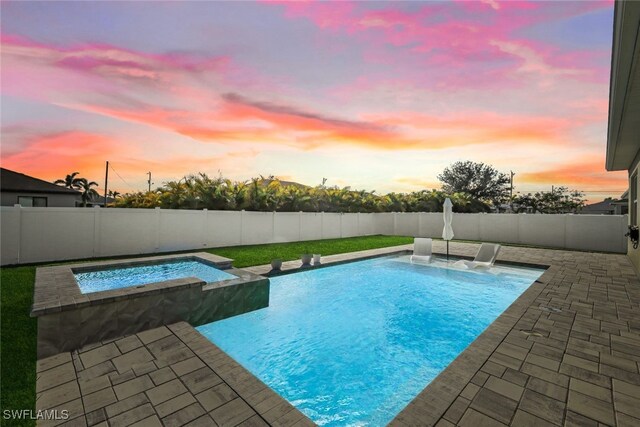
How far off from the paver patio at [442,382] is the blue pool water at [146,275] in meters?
2.75

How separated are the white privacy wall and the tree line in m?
1.67

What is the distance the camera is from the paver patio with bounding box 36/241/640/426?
2568 millimetres

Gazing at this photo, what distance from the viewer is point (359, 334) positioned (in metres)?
5.59

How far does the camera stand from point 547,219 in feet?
54.1

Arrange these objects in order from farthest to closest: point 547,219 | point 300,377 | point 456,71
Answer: point 547,219
point 456,71
point 300,377

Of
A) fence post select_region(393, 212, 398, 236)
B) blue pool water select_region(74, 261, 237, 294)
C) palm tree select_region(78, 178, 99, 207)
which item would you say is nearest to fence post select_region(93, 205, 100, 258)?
blue pool water select_region(74, 261, 237, 294)

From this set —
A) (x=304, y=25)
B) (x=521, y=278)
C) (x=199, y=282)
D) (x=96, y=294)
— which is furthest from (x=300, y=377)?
(x=304, y=25)

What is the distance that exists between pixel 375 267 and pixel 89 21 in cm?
1154

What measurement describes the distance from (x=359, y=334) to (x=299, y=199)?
14398mm

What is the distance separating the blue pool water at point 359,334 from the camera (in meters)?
3.80

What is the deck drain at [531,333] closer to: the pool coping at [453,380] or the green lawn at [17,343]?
the pool coping at [453,380]

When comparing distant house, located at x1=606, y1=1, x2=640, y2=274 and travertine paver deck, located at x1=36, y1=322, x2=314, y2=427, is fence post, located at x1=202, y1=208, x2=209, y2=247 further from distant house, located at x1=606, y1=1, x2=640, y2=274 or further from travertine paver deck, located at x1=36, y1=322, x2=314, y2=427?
distant house, located at x1=606, y1=1, x2=640, y2=274

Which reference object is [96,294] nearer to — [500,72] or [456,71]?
[456,71]

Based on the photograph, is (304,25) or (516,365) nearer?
(516,365)
